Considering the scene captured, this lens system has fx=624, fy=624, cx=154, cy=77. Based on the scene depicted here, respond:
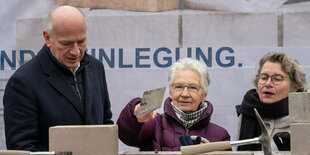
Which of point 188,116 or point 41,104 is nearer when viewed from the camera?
point 41,104

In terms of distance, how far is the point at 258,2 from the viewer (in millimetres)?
3922

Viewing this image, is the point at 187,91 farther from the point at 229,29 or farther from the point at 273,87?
the point at 229,29

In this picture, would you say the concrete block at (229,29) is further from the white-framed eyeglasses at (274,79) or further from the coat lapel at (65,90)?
the coat lapel at (65,90)

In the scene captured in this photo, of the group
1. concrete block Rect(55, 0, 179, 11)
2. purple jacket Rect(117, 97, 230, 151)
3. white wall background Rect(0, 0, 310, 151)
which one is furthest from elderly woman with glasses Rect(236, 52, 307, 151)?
concrete block Rect(55, 0, 179, 11)

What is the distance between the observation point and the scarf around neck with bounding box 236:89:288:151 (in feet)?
10.9

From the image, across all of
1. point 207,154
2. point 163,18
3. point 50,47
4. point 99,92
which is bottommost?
point 207,154

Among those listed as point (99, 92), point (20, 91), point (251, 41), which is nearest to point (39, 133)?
point (20, 91)

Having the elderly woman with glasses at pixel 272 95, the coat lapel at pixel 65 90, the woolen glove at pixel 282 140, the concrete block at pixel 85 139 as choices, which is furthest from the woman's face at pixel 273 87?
the concrete block at pixel 85 139

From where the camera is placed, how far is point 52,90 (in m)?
2.75

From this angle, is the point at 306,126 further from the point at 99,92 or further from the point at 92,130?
the point at 99,92

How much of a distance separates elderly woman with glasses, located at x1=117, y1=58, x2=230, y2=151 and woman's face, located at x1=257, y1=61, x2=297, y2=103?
0.31 meters

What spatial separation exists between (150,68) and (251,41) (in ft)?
2.20

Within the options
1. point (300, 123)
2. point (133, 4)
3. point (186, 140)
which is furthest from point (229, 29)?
point (300, 123)

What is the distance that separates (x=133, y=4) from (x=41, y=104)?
60.9 inches
